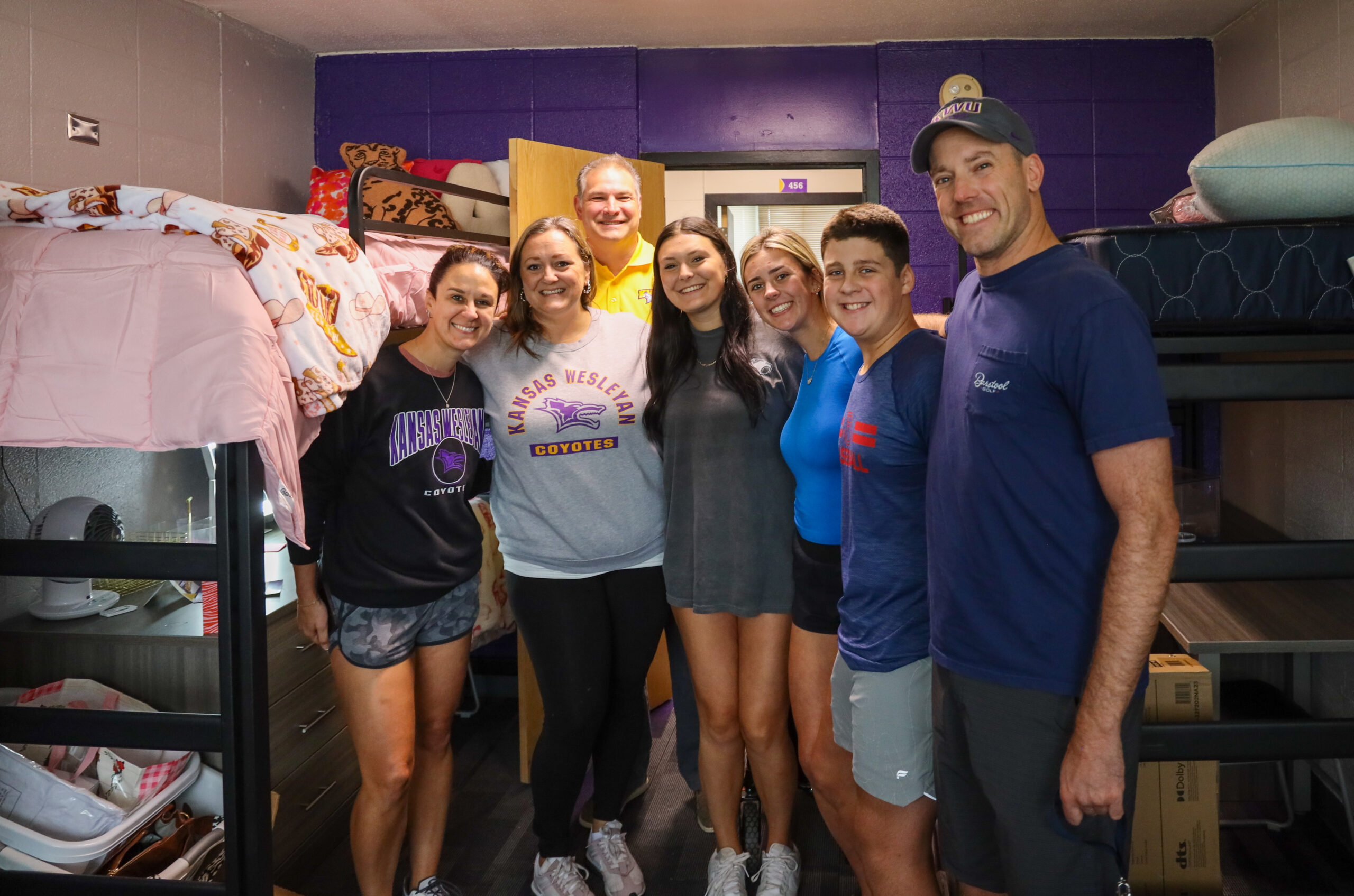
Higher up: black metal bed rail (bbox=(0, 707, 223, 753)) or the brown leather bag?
black metal bed rail (bbox=(0, 707, 223, 753))

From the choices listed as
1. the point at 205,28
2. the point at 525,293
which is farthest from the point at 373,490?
the point at 205,28

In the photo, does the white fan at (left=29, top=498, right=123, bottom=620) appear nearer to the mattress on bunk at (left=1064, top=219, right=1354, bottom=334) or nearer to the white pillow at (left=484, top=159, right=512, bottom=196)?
the white pillow at (left=484, top=159, right=512, bottom=196)

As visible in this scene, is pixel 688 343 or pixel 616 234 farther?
pixel 616 234

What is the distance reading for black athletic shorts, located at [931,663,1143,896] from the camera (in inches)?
52.3

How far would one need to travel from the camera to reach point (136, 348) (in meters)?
1.55

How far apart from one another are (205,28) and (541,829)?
3.12 metres

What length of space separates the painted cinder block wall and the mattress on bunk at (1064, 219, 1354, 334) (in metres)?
2.37

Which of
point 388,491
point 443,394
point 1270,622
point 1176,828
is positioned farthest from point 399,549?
point 1270,622

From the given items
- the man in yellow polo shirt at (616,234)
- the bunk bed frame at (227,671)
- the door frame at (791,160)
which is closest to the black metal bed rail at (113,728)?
the bunk bed frame at (227,671)

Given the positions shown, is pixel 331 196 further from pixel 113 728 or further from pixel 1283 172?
pixel 1283 172

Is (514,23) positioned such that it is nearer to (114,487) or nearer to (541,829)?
(114,487)

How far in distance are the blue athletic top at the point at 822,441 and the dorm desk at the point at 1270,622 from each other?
0.71 metres

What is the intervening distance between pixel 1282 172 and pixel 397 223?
236cm

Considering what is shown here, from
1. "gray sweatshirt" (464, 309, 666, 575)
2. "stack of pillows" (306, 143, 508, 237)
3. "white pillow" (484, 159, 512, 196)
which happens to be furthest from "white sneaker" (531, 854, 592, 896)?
"white pillow" (484, 159, 512, 196)
